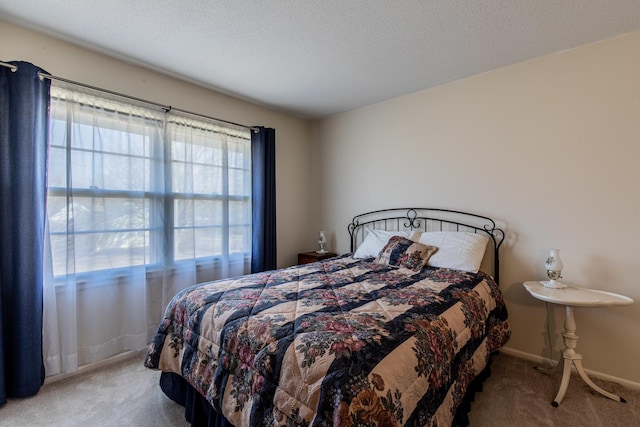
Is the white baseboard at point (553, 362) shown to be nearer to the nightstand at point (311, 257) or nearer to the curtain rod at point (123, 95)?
the nightstand at point (311, 257)

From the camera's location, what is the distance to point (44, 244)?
6.50ft

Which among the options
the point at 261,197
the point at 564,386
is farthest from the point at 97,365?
the point at 564,386

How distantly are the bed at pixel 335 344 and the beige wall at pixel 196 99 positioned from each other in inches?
60.9

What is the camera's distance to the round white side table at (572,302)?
1765 millimetres

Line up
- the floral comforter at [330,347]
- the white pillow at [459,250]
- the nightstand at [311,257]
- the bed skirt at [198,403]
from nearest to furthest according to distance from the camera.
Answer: the floral comforter at [330,347] < the bed skirt at [198,403] < the white pillow at [459,250] < the nightstand at [311,257]

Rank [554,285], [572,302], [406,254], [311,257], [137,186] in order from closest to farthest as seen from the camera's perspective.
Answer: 1. [572,302]
2. [554,285]
3. [137,186]
4. [406,254]
5. [311,257]

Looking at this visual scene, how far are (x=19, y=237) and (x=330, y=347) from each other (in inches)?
85.0

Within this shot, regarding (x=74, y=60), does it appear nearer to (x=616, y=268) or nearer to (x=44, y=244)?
(x=44, y=244)

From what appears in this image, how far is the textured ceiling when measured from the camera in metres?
1.78

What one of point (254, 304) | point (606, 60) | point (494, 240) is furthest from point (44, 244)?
point (606, 60)

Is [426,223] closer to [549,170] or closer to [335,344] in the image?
[549,170]

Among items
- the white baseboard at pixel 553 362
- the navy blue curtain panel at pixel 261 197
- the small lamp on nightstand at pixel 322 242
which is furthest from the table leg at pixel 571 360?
the navy blue curtain panel at pixel 261 197

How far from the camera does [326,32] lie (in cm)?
201

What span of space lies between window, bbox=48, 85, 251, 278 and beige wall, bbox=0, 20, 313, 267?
174 millimetres
